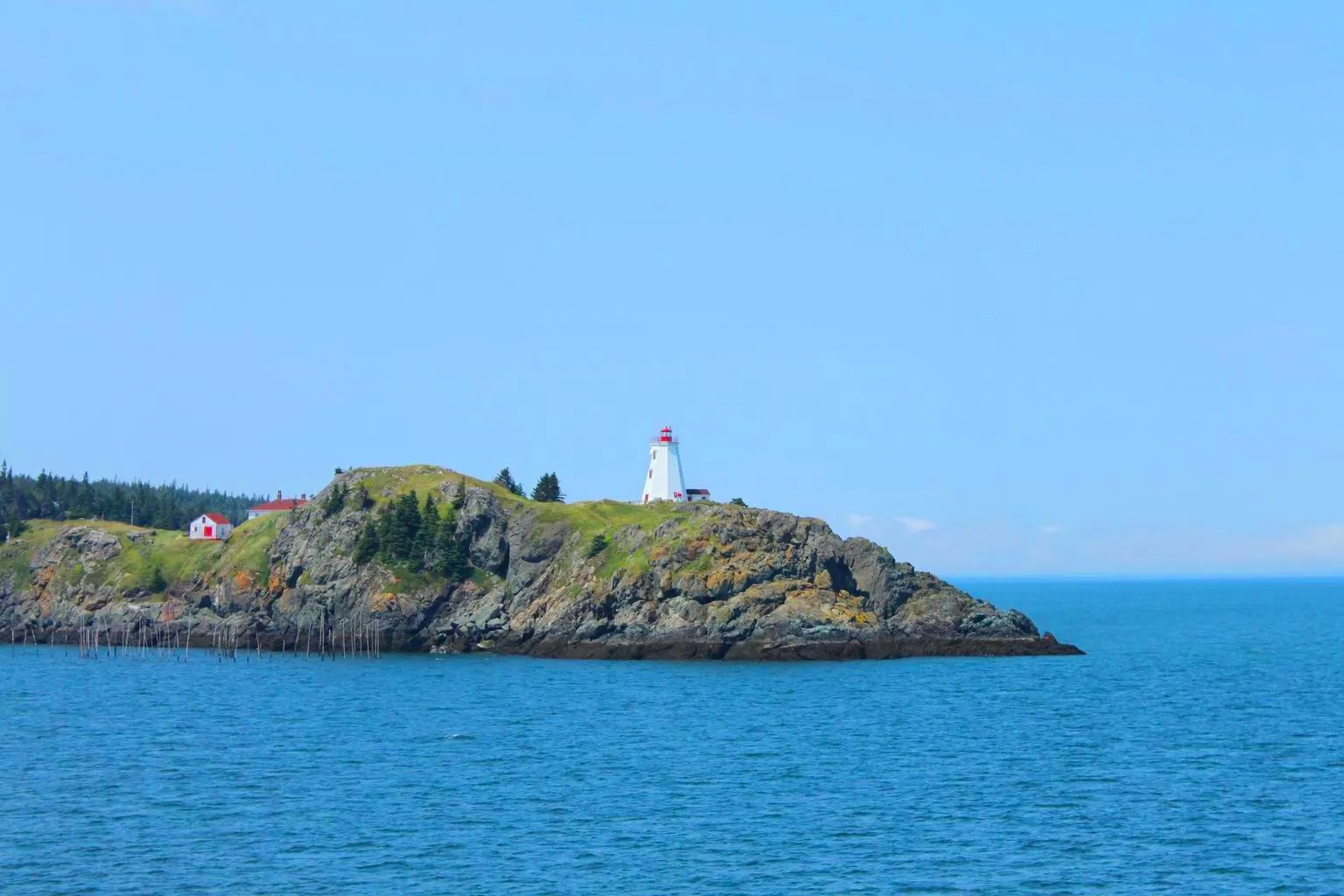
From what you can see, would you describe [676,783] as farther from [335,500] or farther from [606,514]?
[335,500]

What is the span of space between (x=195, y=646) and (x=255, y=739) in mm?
85179

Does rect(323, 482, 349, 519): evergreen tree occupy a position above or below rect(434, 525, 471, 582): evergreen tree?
above

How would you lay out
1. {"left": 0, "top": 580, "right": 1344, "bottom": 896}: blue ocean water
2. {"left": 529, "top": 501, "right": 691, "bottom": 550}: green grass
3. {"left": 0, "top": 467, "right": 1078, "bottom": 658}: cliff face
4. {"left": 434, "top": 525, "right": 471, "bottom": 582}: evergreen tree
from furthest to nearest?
{"left": 434, "top": 525, "right": 471, "bottom": 582}: evergreen tree, {"left": 529, "top": 501, "right": 691, "bottom": 550}: green grass, {"left": 0, "top": 467, "right": 1078, "bottom": 658}: cliff face, {"left": 0, "top": 580, "right": 1344, "bottom": 896}: blue ocean water

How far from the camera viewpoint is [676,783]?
81188mm

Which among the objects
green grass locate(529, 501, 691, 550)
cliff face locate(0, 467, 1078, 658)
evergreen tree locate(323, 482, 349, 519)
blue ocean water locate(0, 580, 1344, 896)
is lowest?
blue ocean water locate(0, 580, 1344, 896)

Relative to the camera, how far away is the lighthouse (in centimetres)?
18575

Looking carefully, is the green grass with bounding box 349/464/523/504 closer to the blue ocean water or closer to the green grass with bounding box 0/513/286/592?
the green grass with bounding box 0/513/286/592

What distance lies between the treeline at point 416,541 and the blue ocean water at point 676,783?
30.2m

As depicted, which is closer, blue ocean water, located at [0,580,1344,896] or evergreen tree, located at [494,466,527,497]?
blue ocean water, located at [0,580,1344,896]

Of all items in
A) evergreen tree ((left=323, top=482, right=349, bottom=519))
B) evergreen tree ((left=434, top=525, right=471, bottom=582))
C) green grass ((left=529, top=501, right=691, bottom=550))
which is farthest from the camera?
evergreen tree ((left=323, top=482, right=349, bottom=519))

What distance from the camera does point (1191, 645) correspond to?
184m

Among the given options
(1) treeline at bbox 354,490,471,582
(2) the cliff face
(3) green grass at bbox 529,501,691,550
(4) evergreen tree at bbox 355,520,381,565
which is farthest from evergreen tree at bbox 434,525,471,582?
(3) green grass at bbox 529,501,691,550

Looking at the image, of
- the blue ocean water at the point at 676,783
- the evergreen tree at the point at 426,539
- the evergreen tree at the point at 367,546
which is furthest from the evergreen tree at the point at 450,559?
the blue ocean water at the point at 676,783

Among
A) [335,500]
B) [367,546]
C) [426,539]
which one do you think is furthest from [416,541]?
[335,500]
